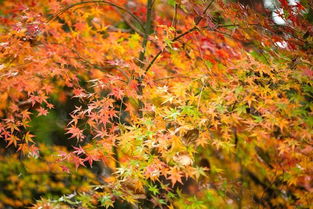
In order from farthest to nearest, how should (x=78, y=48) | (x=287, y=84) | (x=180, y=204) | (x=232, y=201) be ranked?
1. (x=232, y=201)
2. (x=78, y=48)
3. (x=180, y=204)
4. (x=287, y=84)

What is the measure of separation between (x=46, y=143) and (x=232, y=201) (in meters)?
3.08

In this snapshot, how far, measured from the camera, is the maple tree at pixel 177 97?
2.99m

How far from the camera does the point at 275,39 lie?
3107 mm

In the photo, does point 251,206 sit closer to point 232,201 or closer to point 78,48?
point 232,201

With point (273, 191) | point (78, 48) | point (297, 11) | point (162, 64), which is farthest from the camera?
point (273, 191)

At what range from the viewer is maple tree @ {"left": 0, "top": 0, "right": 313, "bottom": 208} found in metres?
2.99

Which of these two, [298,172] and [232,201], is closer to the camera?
[298,172]

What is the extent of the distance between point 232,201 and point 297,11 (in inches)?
123

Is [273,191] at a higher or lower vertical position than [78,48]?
lower

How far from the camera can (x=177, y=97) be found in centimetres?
330

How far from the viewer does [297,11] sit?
3.03 metres

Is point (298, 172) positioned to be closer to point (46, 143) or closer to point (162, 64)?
point (162, 64)

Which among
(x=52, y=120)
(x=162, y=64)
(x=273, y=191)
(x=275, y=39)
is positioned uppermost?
(x=275, y=39)

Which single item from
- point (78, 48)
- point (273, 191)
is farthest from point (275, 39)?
point (273, 191)
